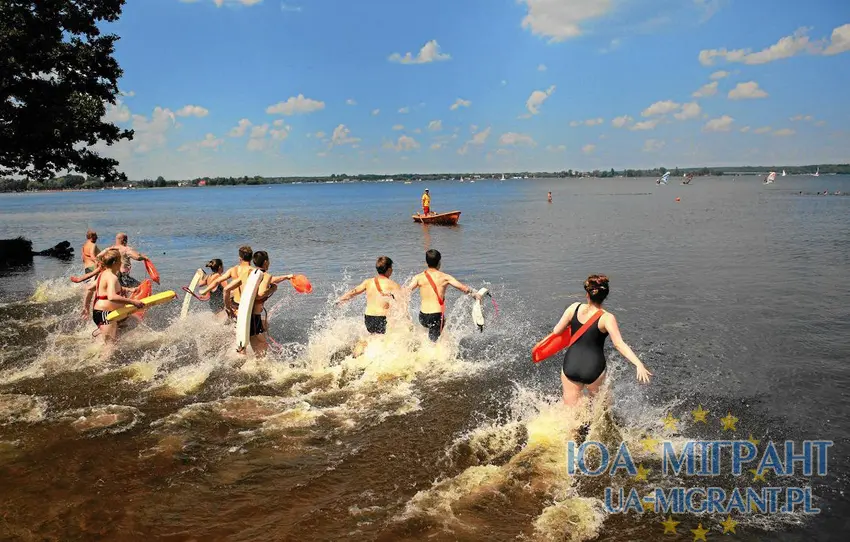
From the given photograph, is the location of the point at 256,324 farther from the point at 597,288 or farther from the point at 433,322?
the point at 597,288

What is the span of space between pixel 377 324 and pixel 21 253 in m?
24.1

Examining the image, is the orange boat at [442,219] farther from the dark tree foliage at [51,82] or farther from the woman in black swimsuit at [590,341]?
the woman in black swimsuit at [590,341]

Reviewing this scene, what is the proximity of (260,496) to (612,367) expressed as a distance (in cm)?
641

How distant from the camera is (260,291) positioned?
870cm

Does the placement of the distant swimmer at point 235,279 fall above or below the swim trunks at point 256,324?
above

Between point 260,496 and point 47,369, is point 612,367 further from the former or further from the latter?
point 47,369

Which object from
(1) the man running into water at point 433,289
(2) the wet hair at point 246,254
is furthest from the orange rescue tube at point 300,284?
(1) the man running into water at point 433,289

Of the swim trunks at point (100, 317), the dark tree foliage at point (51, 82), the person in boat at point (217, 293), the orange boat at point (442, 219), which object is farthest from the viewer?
the orange boat at point (442, 219)

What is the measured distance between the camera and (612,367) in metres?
9.45

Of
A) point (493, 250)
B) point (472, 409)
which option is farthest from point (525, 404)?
point (493, 250)

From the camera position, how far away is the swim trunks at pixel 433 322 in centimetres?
891

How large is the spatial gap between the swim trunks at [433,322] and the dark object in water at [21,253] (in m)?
21.7

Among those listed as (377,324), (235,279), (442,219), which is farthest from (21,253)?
(442,219)

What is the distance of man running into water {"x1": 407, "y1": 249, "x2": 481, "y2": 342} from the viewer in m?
8.68
